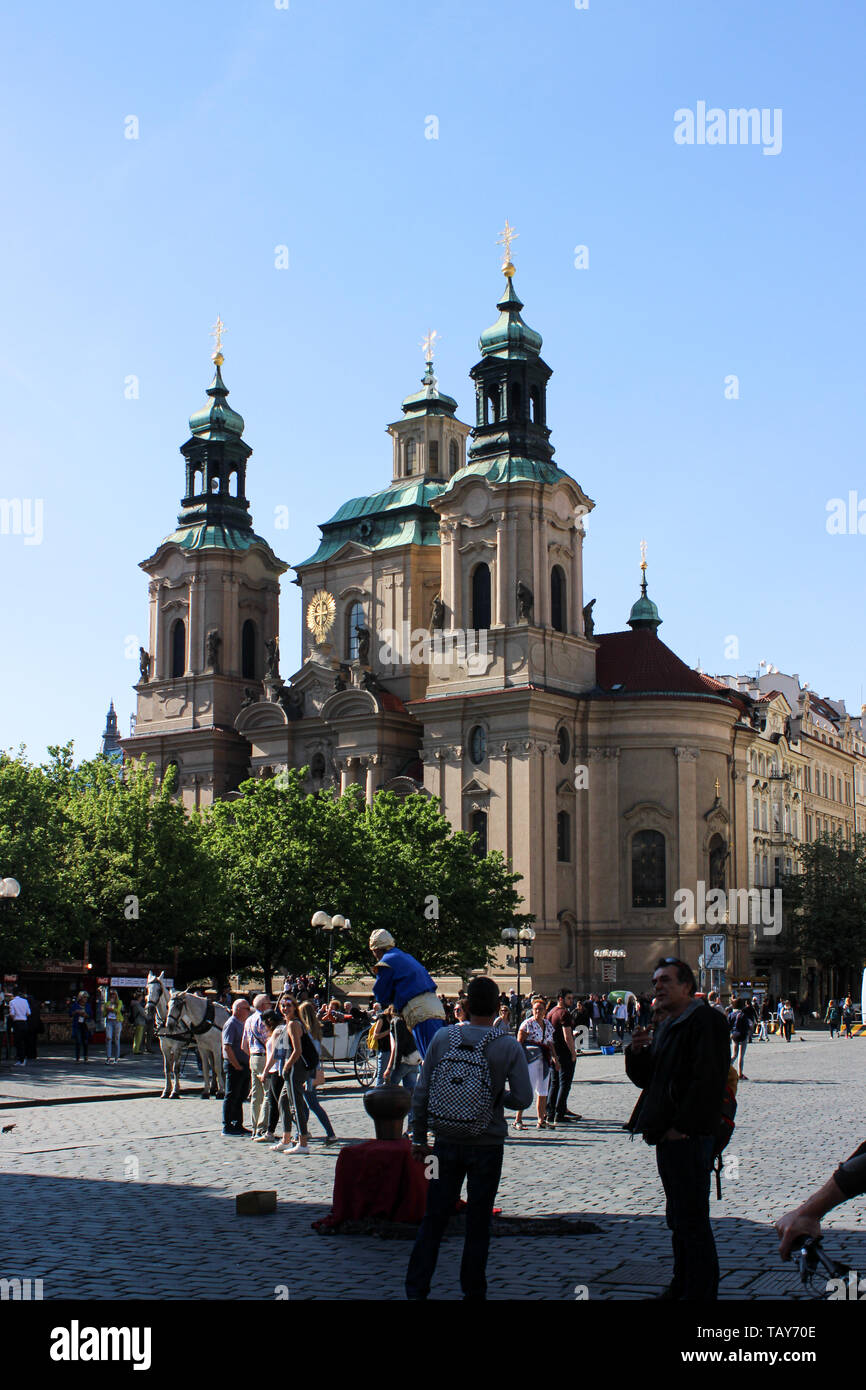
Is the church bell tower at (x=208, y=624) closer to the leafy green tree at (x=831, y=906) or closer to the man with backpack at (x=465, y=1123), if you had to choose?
the leafy green tree at (x=831, y=906)

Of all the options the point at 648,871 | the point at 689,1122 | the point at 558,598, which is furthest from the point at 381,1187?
the point at 558,598

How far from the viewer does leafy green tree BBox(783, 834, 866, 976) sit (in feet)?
261

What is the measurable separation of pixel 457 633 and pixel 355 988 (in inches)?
634

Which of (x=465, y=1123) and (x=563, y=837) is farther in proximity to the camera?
(x=563, y=837)

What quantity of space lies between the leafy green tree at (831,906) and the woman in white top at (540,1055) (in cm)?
5916

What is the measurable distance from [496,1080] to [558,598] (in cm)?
6309

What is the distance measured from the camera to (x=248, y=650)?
8325 centimetres

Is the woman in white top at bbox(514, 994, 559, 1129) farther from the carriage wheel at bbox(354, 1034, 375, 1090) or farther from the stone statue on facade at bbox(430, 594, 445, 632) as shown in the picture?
the stone statue on facade at bbox(430, 594, 445, 632)

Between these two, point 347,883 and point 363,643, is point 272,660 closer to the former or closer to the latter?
point 363,643

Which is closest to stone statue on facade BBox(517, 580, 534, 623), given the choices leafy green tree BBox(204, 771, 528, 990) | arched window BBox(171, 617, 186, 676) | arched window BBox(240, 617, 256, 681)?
leafy green tree BBox(204, 771, 528, 990)

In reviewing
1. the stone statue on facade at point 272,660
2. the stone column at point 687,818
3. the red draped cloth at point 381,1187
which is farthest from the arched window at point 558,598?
the red draped cloth at point 381,1187

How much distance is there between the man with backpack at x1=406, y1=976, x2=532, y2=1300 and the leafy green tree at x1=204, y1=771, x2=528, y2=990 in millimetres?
42949

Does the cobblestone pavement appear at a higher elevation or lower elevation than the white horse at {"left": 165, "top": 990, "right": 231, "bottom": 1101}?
lower
